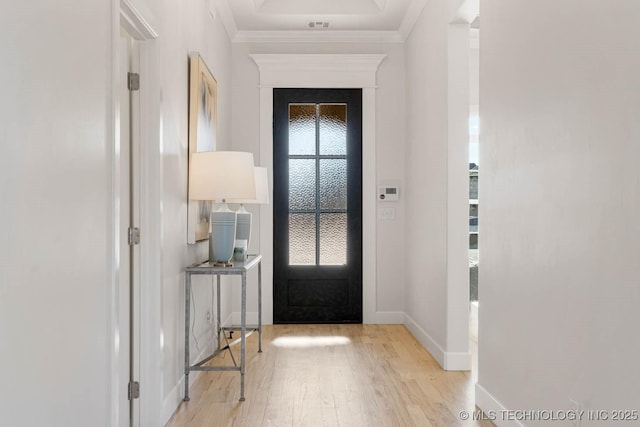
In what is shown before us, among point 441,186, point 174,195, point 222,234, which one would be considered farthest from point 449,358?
point 174,195

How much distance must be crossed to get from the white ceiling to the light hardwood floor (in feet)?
9.51

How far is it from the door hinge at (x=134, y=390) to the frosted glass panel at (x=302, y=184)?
3.13 meters

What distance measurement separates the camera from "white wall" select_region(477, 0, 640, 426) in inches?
72.9

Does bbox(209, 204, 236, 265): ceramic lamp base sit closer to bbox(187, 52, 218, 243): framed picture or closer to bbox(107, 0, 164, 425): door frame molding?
bbox(187, 52, 218, 243): framed picture

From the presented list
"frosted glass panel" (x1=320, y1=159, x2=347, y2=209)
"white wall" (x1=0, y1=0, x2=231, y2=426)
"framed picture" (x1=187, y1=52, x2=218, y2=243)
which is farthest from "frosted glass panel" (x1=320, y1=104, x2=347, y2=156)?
"white wall" (x1=0, y1=0, x2=231, y2=426)

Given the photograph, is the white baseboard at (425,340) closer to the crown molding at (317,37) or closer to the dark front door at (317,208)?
the dark front door at (317,208)

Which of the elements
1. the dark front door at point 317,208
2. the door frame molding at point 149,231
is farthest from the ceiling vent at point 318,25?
the door frame molding at point 149,231

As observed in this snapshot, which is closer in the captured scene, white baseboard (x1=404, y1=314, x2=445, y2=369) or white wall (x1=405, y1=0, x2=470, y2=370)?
white wall (x1=405, y1=0, x2=470, y2=370)

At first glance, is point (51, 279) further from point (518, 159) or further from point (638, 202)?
point (518, 159)

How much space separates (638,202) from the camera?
176cm

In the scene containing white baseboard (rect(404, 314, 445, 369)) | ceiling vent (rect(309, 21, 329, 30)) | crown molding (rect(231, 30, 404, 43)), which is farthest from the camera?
crown molding (rect(231, 30, 404, 43))

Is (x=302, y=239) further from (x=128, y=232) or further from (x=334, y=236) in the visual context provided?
(x=128, y=232)

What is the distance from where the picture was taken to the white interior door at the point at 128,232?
9.27ft

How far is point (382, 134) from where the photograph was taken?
19.2 ft
